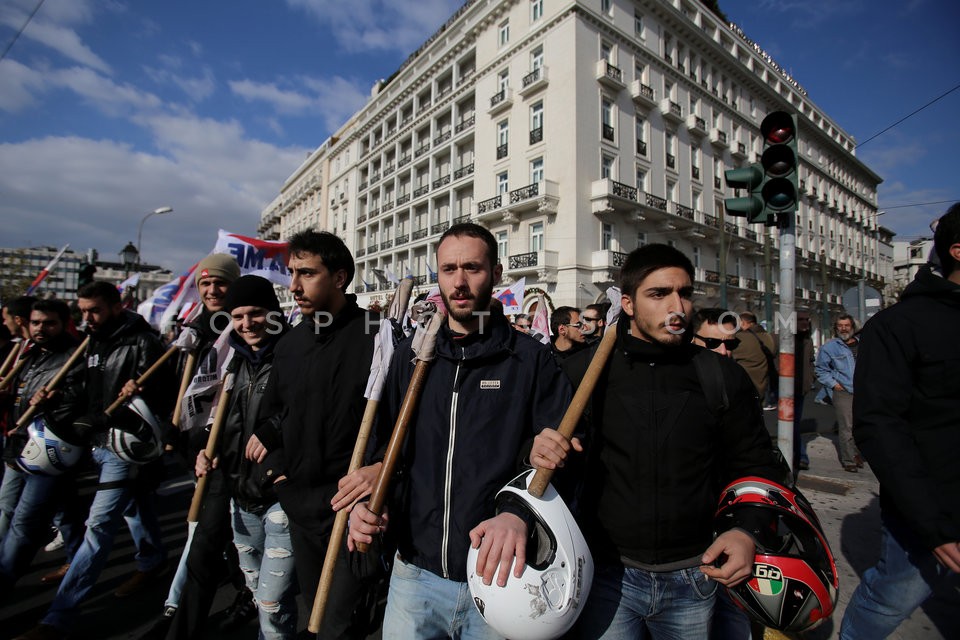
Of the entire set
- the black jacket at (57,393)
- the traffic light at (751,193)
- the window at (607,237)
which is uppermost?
the window at (607,237)

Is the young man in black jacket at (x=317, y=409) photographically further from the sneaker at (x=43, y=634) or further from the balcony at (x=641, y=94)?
the balcony at (x=641, y=94)

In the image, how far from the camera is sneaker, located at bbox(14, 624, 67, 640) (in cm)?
277

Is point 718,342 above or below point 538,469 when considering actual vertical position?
above

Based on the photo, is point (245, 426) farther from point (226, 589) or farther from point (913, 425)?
point (913, 425)

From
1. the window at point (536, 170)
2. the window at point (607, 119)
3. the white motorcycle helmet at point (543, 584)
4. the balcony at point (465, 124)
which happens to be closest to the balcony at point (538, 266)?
the window at point (536, 170)

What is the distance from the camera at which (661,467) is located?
1696mm

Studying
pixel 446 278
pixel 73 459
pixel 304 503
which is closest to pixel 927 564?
pixel 446 278

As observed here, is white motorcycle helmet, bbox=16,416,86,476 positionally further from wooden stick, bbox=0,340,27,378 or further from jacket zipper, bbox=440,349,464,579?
jacket zipper, bbox=440,349,464,579

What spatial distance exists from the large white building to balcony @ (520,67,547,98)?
0.08 meters

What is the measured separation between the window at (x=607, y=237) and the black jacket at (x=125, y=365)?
2340 centimetres

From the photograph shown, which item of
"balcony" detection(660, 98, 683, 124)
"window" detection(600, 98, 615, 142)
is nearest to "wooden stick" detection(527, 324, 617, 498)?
"window" detection(600, 98, 615, 142)

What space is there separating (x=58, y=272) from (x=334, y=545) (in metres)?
135

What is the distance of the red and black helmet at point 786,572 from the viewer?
146 cm

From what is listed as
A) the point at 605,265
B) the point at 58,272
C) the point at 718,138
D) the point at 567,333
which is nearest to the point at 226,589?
the point at 567,333
